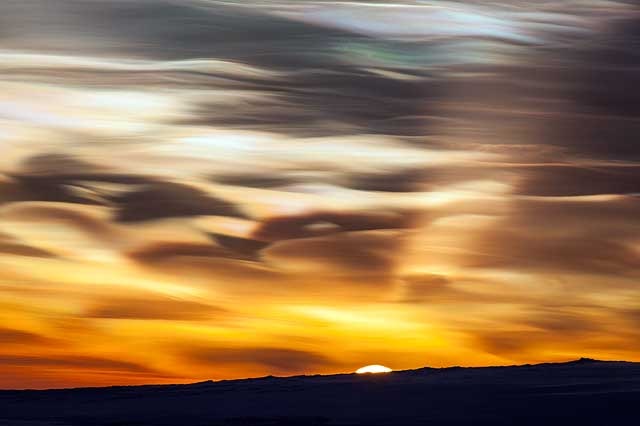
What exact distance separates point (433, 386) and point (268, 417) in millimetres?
4564

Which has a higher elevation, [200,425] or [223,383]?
[223,383]

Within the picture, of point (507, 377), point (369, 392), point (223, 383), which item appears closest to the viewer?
point (369, 392)

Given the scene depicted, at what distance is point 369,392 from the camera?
2191 centimetres

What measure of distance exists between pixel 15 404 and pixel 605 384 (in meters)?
10.4

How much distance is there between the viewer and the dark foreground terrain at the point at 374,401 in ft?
59.7

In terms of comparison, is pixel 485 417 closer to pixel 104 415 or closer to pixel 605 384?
pixel 605 384

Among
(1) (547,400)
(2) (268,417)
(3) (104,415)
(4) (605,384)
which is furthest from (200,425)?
(4) (605,384)

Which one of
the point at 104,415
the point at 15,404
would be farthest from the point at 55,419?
the point at 15,404

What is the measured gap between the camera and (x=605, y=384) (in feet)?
70.7

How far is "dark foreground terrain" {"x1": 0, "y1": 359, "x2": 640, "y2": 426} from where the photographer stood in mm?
18203

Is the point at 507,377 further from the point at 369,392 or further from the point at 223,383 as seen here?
the point at 223,383

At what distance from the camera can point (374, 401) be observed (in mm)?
20391

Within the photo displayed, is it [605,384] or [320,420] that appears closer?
[320,420]

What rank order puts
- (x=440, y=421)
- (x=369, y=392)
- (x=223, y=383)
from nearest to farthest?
(x=440, y=421) < (x=369, y=392) < (x=223, y=383)
